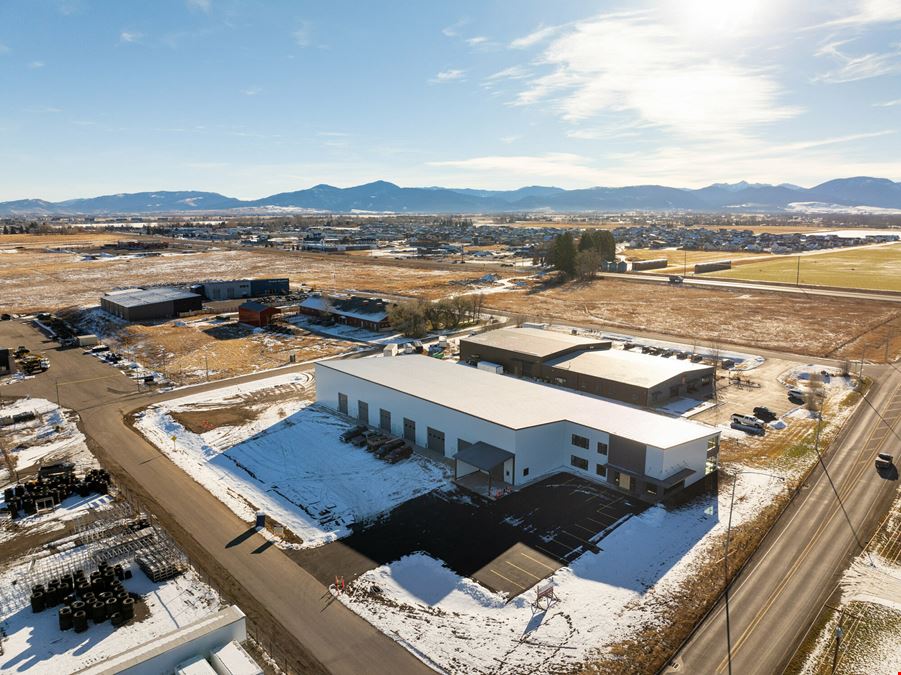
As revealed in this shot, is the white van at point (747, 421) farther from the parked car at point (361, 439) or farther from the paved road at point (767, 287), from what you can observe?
the paved road at point (767, 287)

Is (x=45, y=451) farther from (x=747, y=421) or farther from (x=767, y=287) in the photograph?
(x=767, y=287)

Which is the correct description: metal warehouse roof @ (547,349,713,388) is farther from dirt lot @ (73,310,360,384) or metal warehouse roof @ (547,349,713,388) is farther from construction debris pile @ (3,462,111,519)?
construction debris pile @ (3,462,111,519)

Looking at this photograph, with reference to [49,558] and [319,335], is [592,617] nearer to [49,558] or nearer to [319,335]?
[49,558]

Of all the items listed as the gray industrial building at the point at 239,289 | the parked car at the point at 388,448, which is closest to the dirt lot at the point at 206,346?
the gray industrial building at the point at 239,289

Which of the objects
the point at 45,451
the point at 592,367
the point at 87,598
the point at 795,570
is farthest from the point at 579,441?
the point at 45,451

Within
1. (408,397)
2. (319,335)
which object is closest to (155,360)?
(319,335)

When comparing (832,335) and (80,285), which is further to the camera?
(80,285)
